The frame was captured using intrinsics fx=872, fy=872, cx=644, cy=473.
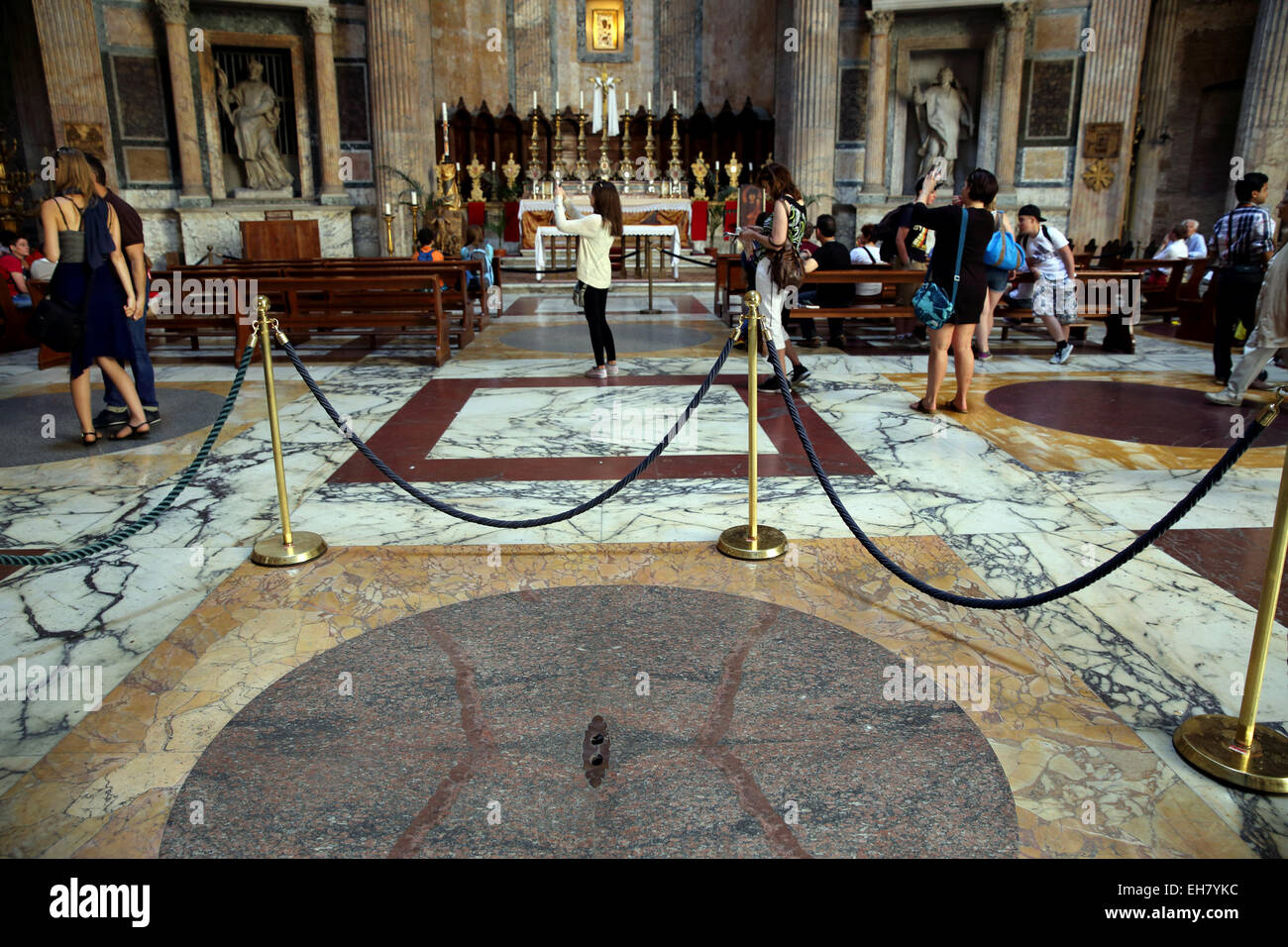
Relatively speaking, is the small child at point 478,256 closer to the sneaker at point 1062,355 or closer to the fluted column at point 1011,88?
the sneaker at point 1062,355

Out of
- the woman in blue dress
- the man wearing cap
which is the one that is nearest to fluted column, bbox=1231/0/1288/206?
the man wearing cap

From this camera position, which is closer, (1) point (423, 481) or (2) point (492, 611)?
(2) point (492, 611)

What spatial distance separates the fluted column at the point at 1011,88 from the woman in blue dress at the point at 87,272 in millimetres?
13906

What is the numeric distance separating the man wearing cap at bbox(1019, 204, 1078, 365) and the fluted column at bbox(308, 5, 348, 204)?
479 inches

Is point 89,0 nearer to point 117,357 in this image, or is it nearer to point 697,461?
point 117,357

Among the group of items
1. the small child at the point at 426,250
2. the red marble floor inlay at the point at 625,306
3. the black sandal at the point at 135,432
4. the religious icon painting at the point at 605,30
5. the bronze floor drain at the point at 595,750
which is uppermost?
the religious icon painting at the point at 605,30

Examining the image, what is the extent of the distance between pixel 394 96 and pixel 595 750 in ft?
51.5

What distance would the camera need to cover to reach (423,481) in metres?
4.98

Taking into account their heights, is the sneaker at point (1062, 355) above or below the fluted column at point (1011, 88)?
below

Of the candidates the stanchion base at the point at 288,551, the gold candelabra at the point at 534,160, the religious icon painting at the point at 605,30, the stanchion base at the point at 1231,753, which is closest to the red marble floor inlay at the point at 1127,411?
the stanchion base at the point at 1231,753

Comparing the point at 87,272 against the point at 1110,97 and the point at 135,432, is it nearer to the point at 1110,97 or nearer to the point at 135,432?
the point at 135,432

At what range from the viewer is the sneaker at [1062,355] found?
8312 mm
